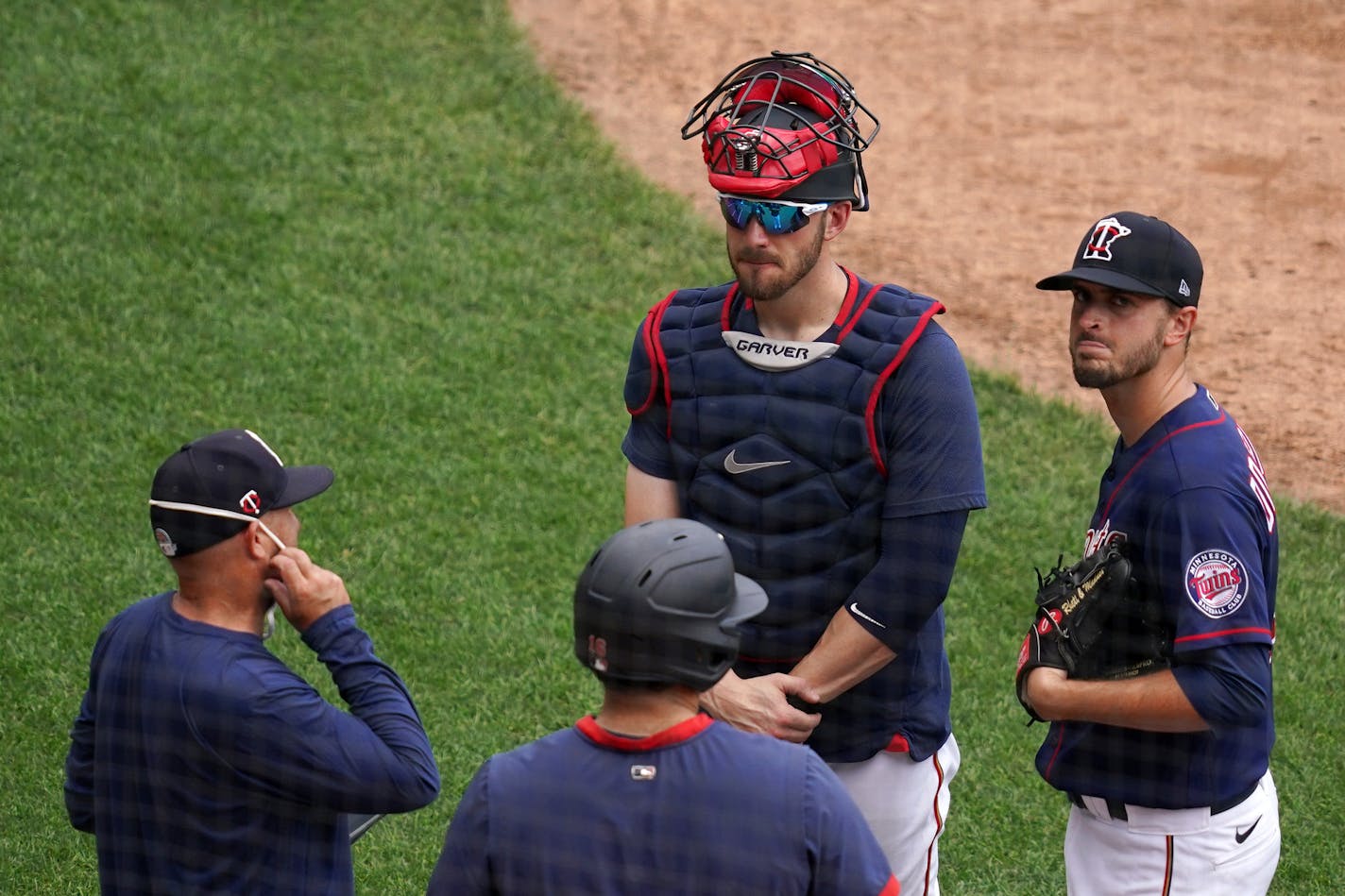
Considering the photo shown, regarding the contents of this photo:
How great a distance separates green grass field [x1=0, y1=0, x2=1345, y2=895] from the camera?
515 cm

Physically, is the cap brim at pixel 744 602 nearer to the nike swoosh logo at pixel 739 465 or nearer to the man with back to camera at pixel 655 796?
the man with back to camera at pixel 655 796

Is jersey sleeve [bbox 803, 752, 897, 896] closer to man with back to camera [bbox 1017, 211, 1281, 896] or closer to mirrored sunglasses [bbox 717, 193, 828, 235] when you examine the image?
man with back to camera [bbox 1017, 211, 1281, 896]

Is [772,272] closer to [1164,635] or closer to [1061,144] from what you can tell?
[1164,635]

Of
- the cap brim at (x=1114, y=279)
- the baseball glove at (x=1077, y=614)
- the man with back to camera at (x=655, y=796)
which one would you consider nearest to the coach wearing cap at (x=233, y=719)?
the man with back to camera at (x=655, y=796)

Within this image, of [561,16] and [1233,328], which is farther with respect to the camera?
[561,16]

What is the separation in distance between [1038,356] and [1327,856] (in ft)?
11.7

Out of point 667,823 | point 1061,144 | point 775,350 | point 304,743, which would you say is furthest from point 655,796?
point 1061,144

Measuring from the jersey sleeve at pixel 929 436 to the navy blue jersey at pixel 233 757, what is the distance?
101cm

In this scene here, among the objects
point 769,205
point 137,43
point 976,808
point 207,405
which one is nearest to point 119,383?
point 207,405

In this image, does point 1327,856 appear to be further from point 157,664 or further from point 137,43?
point 137,43

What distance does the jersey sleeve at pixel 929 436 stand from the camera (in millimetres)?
3041

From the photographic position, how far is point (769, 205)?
309cm

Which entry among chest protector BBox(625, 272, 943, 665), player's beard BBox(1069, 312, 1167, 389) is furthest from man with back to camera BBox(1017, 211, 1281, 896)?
chest protector BBox(625, 272, 943, 665)

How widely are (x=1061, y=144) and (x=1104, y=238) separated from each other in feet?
22.2
